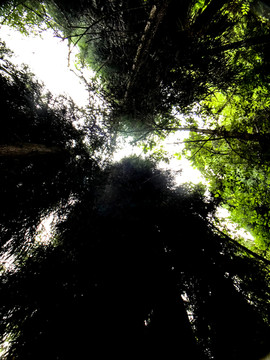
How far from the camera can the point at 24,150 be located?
449 centimetres

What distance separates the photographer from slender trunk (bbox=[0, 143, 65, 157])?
159 inches

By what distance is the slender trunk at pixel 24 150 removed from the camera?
4.04m

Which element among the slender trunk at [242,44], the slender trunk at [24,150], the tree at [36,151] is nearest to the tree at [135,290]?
the tree at [36,151]

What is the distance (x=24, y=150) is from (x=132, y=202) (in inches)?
183

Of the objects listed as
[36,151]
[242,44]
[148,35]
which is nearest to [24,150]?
[36,151]

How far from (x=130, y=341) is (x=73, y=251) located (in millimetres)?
2781

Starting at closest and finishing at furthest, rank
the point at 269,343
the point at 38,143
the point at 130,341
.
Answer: the point at 269,343 → the point at 130,341 → the point at 38,143

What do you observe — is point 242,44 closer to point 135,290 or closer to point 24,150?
point 24,150

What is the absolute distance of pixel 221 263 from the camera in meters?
4.58

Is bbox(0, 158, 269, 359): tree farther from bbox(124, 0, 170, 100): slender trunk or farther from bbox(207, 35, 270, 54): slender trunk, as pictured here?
bbox(207, 35, 270, 54): slender trunk

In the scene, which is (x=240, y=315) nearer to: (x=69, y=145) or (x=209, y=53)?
(x=209, y=53)

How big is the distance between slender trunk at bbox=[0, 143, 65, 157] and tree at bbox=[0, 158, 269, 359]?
2382 millimetres

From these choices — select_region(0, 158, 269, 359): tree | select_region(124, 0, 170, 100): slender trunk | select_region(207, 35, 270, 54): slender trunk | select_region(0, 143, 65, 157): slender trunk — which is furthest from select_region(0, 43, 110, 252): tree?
select_region(207, 35, 270, 54): slender trunk

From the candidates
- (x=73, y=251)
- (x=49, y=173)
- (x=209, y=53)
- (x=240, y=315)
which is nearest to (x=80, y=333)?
(x=73, y=251)
